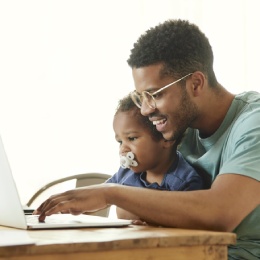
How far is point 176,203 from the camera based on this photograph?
133 cm

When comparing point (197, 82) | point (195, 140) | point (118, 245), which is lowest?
point (195, 140)

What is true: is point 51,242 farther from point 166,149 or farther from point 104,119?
point 104,119

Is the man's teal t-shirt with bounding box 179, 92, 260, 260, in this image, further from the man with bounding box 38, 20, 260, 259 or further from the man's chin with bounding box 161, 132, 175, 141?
the man's chin with bounding box 161, 132, 175, 141

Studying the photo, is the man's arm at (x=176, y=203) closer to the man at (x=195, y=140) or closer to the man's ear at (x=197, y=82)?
the man at (x=195, y=140)

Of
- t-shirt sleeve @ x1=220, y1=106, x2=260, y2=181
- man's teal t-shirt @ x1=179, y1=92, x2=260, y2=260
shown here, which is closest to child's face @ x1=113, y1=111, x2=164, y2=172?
man's teal t-shirt @ x1=179, y1=92, x2=260, y2=260

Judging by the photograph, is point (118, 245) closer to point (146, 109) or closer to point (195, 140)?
point (146, 109)

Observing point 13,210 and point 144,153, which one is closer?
point 13,210

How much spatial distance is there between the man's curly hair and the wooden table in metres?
0.73

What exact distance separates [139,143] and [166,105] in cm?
17

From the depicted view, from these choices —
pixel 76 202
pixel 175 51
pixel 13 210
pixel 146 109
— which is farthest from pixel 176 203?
pixel 175 51

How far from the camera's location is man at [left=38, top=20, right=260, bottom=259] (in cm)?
133

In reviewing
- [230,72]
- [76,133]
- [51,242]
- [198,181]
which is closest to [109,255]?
[51,242]

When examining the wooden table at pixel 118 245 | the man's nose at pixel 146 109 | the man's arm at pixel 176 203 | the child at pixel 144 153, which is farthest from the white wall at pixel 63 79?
the wooden table at pixel 118 245

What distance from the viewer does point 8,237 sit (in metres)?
1.03
